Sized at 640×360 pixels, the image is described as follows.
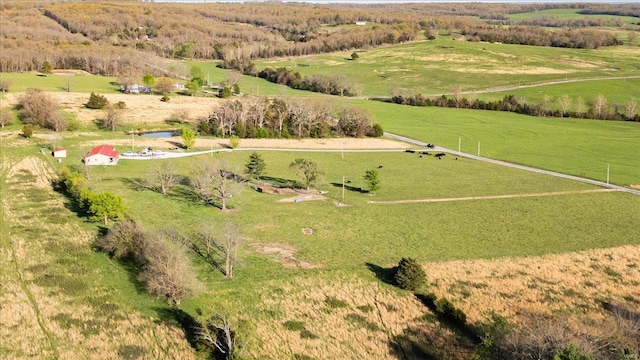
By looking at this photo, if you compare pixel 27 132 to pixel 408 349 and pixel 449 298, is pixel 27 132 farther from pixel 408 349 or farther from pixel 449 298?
pixel 408 349

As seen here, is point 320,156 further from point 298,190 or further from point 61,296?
point 61,296

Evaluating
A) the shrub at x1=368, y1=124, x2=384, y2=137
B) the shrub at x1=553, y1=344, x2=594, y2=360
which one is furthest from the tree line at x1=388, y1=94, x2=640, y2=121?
the shrub at x1=553, y1=344, x2=594, y2=360

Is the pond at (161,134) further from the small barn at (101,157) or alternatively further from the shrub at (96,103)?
the small barn at (101,157)

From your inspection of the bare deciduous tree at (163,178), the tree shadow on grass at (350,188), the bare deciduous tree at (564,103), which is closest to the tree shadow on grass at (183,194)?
the bare deciduous tree at (163,178)

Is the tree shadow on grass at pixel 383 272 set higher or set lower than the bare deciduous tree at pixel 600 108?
lower

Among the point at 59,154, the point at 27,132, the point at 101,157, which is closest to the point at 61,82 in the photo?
the point at 27,132

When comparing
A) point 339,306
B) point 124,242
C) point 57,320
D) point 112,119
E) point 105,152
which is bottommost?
point 339,306

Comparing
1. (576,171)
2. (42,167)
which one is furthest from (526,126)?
(42,167)
